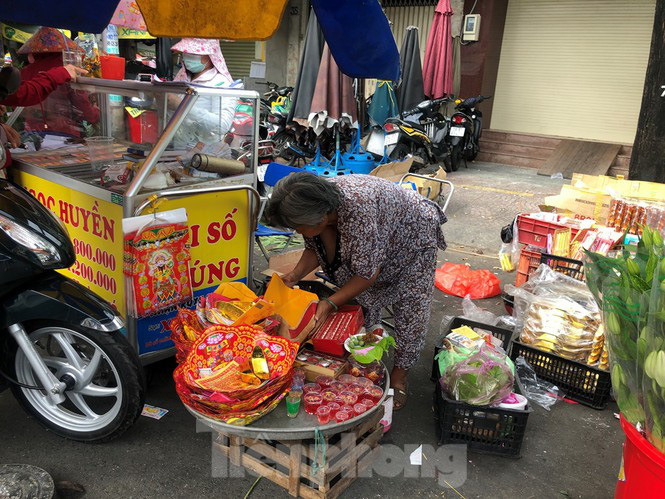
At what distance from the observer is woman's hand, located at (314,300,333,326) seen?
2504 millimetres

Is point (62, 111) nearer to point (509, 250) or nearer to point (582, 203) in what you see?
point (509, 250)

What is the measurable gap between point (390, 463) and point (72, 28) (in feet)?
9.83

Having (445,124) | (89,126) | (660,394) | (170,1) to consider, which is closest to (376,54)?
(170,1)

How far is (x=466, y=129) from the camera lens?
940cm

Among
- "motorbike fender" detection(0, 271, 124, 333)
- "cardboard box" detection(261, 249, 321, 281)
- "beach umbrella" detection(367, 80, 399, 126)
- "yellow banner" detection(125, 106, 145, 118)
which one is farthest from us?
"beach umbrella" detection(367, 80, 399, 126)

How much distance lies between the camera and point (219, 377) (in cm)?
210

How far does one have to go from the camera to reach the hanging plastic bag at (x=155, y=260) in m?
2.57

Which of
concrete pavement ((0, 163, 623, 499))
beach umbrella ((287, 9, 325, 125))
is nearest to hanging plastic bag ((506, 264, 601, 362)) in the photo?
concrete pavement ((0, 163, 623, 499))

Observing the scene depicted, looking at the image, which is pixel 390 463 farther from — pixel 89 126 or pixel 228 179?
pixel 89 126

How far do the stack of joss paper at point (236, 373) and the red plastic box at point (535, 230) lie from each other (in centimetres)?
275

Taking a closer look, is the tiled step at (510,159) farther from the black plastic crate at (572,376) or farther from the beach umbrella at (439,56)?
the black plastic crate at (572,376)

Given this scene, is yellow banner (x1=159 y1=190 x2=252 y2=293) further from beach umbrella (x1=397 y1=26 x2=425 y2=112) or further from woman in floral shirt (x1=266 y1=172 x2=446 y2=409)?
beach umbrella (x1=397 y1=26 x2=425 y2=112)

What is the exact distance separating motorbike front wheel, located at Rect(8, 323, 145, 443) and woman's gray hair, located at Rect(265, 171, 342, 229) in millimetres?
923

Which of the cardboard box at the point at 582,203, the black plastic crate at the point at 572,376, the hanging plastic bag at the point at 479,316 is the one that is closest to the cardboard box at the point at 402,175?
the cardboard box at the point at 582,203
